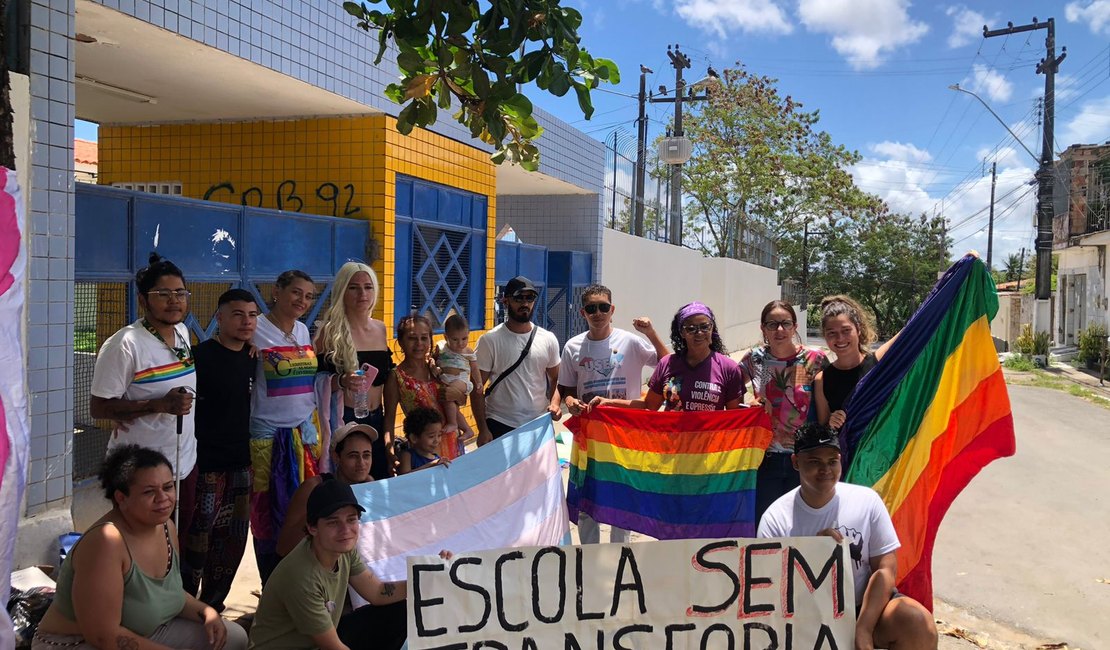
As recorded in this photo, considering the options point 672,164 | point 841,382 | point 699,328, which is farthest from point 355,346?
point 672,164

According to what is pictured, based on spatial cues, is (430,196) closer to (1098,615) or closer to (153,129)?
(153,129)

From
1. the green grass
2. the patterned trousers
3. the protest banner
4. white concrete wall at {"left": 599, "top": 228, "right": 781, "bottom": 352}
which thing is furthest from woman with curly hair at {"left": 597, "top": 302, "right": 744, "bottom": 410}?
the green grass

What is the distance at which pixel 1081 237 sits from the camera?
27859 millimetres

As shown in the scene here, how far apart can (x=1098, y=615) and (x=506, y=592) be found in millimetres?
3949

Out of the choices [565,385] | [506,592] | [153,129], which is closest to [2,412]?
[506,592]

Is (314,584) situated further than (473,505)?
No

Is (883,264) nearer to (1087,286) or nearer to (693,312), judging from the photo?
(1087,286)

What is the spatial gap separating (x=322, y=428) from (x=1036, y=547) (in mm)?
5420

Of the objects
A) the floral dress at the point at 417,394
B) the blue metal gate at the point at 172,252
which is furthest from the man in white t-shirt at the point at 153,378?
the blue metal gate at the point at 172,252

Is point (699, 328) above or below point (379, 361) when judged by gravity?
above

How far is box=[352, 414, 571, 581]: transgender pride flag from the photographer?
3.89m

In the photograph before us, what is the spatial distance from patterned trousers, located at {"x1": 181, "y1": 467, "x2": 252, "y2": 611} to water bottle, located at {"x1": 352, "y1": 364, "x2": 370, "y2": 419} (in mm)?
620

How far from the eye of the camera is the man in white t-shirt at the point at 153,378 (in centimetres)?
375

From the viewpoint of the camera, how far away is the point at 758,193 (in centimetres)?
3153
